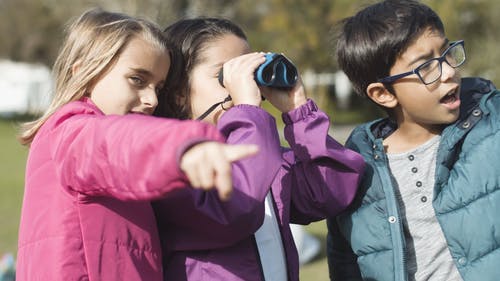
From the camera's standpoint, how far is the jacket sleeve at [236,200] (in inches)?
90.6

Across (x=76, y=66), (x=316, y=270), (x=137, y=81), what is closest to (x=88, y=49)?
(x=76, y=66)

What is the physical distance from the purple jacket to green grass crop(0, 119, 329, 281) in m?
1.34

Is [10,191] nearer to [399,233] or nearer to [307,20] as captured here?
[399,233]

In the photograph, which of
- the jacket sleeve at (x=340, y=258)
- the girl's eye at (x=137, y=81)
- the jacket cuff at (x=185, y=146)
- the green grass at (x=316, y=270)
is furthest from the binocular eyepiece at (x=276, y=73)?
the green grass at (x=316, y=270)

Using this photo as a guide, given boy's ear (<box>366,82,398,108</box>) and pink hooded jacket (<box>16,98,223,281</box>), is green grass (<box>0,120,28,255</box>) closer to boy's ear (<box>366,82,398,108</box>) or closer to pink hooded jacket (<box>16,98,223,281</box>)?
pink hooded jacket (<box>16,98,223,281</box>)

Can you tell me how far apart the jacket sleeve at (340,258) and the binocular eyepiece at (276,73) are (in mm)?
722

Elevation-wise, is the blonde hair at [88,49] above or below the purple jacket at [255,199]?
above

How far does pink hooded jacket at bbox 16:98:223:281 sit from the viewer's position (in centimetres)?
193

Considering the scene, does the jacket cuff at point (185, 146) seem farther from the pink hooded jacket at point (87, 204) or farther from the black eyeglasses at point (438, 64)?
the black eyeglasses at point (438, 64)

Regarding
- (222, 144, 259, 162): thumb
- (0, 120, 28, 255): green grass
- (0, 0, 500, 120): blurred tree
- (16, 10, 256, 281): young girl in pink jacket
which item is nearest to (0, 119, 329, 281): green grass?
(0, 120, 28, 255): green grass

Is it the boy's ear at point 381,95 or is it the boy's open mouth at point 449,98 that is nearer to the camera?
the boy's open mouth at point 449,98

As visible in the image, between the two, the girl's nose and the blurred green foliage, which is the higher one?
the girl's nose

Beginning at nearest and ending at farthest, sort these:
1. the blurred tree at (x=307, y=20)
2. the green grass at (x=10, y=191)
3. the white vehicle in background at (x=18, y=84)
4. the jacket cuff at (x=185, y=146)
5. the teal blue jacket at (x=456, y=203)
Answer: the jacket cuff at (x=185, y=146) → the teal blue jacket at (x=456, y=203) → the green grass at (x=10, y=191) → the blurred tree at (x=307, y=20) → the white vehicle in background at (x=18, y=84)

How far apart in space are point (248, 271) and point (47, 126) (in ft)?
2.70
